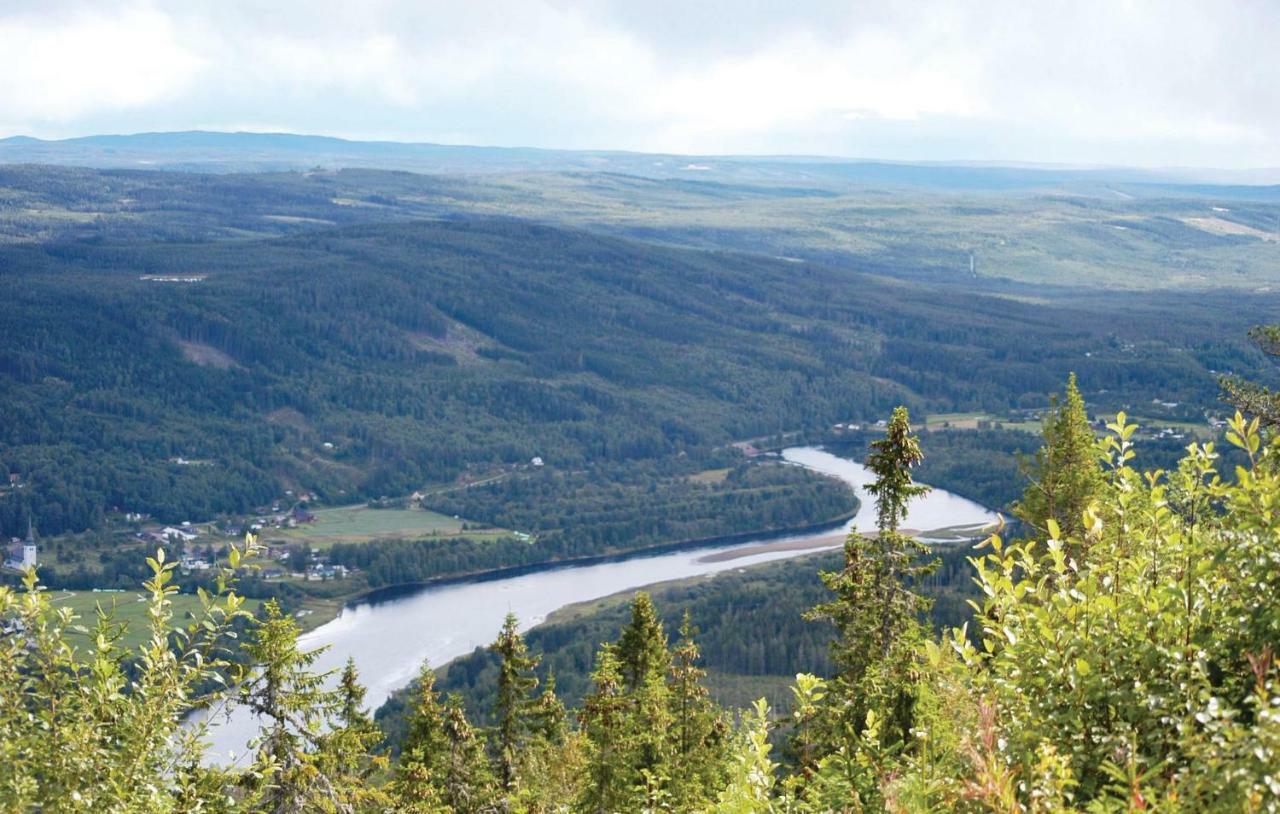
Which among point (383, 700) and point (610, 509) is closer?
point (383, 700)

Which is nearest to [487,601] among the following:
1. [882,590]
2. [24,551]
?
[24,551]

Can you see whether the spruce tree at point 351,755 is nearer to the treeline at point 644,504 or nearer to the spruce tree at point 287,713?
the spruce tree at point 287,713

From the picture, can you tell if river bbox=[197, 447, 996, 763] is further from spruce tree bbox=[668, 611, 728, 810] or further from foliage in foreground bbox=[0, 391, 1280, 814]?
foliage in foreground bbox=[0, 391, 1280, 814]

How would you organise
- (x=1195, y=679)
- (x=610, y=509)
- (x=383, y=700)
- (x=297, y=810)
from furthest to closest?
(x=610, y=509), (x=383, y=700), (x=297, y=810), (x=1195, y=679)

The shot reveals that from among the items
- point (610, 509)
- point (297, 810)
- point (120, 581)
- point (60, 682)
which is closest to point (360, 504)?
point (610, 509)

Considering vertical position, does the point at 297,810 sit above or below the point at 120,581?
above

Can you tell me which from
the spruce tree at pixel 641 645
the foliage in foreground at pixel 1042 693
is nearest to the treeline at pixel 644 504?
the spruce tree at pixel 641 645

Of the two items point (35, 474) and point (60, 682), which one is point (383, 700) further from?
point (35, 474)
